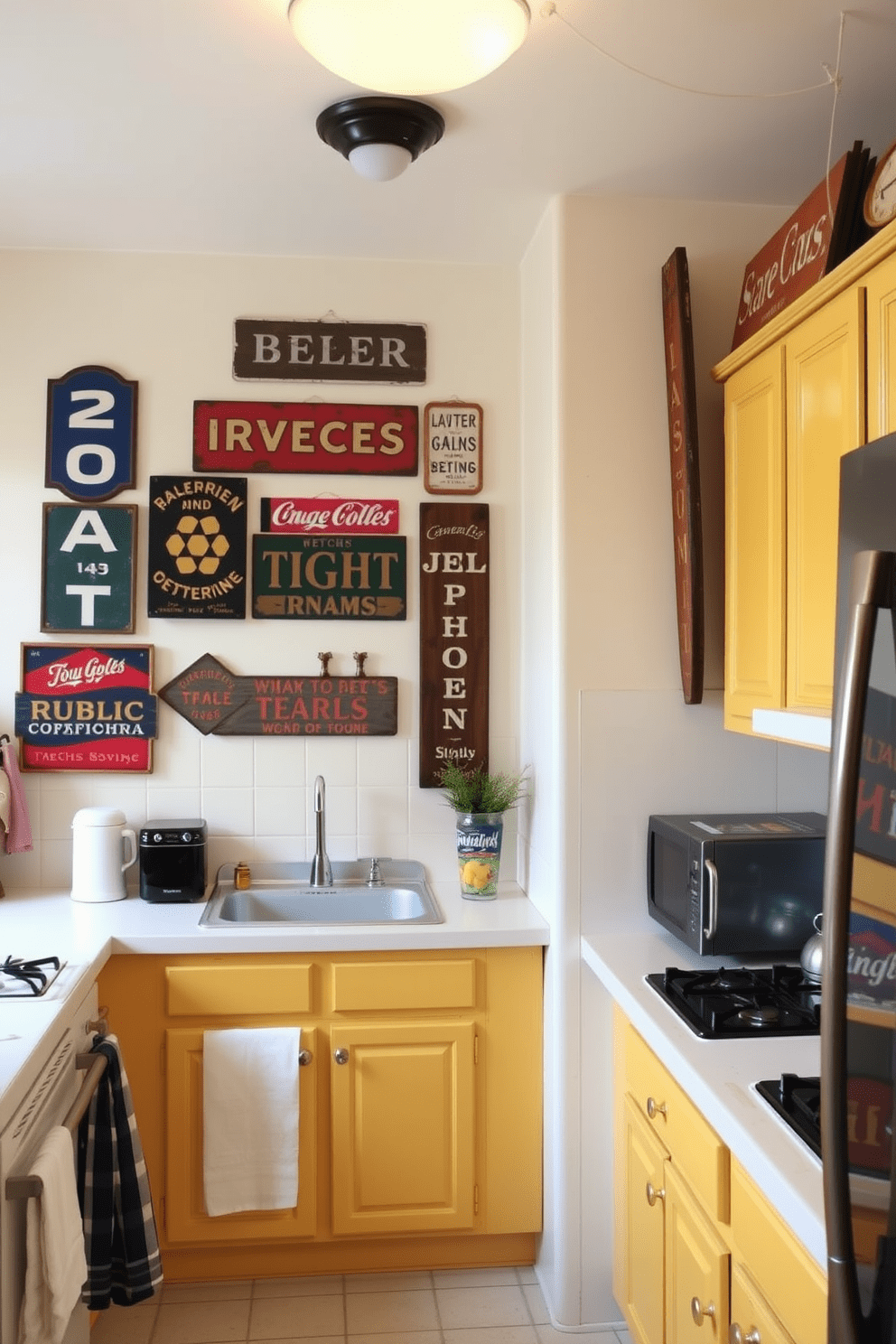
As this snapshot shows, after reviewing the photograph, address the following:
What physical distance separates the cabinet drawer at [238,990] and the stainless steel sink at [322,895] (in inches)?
12.5

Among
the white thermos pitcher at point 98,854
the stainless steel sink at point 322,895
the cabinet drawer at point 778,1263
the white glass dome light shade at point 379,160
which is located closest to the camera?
the cabinet drawer at point 778,1263

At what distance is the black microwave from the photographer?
2.21m

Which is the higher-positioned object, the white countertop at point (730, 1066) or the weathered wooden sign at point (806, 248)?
the weathered wooden sign at point (806, 248)

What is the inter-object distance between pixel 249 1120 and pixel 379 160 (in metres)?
2.07

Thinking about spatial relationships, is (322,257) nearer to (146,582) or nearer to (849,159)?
(146,582)

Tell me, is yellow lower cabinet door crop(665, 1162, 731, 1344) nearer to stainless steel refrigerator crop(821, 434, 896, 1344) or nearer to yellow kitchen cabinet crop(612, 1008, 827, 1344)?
yellow kitchen cabinet crop(612, 1008, 827, 1344)

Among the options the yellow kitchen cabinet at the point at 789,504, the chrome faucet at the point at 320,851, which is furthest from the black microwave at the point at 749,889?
the chrome faucet at the point at 320,851

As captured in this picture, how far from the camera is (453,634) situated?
3.06 metres

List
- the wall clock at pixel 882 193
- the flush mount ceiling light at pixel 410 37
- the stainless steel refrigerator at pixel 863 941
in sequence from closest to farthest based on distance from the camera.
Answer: the stainless steel refrigerator at pixel 863 941 < the flush mount ceiling light at pixel 410 37 < the wall clock at pixel 882 193

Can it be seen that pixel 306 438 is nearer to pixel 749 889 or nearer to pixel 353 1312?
pixel 749 889

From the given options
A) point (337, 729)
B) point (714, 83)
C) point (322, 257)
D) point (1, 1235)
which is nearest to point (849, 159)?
point (714, 83)

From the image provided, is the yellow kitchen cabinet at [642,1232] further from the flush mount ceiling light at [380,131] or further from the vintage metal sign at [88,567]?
the flush mount ceiling light at [380,131]

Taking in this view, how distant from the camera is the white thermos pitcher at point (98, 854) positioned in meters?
2.79

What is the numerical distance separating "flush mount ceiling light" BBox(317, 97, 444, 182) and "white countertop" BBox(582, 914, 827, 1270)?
Answer: 1.69m
